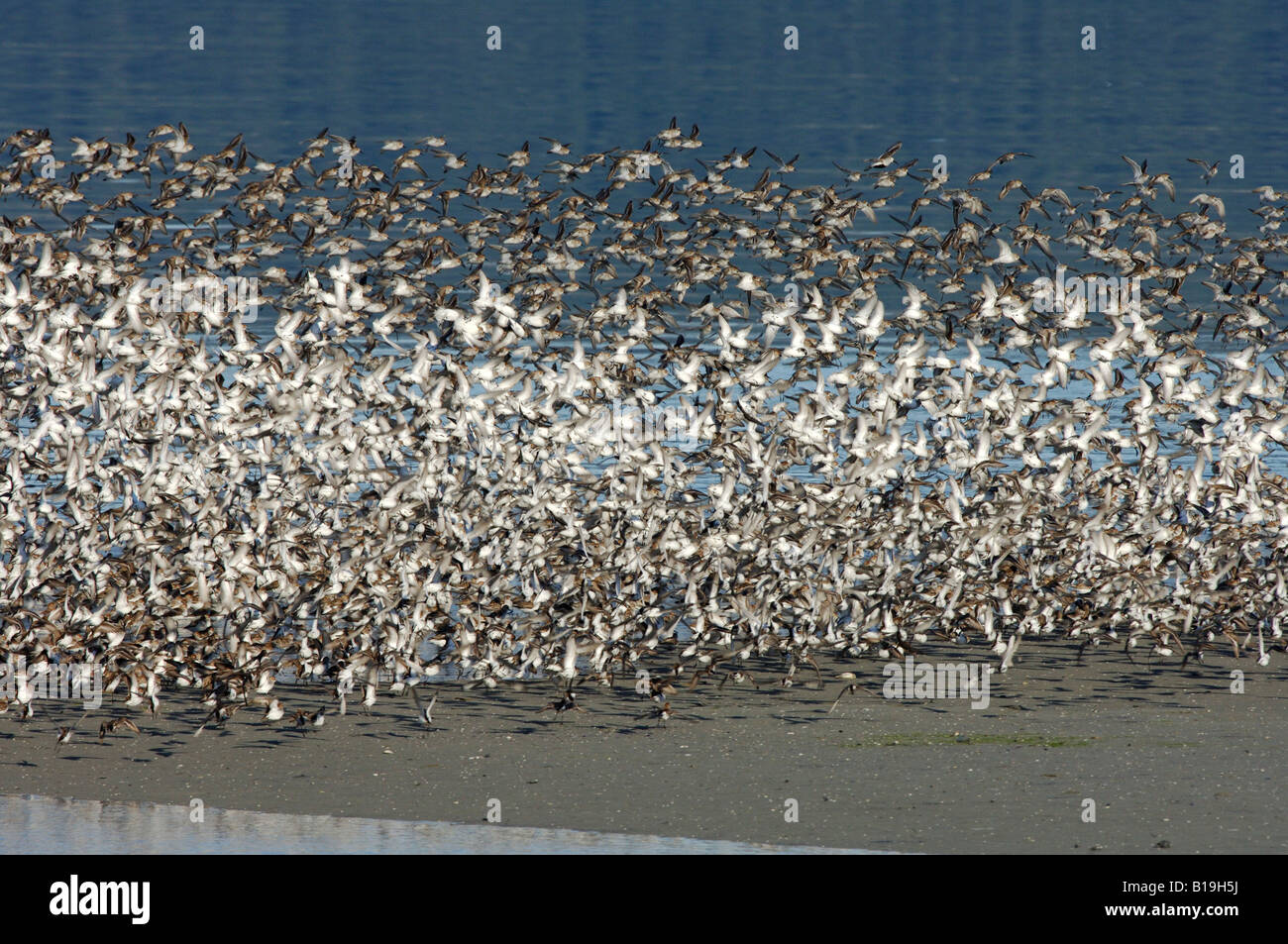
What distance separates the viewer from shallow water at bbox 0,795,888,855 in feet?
18.2

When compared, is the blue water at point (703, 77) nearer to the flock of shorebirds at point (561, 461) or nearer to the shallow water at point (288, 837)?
the flock of shorebirds at point (561, 461)

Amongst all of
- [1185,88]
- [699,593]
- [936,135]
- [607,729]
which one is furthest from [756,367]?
[1185,88]

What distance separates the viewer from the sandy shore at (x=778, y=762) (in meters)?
5.86

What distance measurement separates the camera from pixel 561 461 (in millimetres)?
7293

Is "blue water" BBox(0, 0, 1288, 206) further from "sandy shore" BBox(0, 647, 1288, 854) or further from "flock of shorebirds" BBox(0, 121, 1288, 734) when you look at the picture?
"sandy shore" BBox(0, 647, 1288, 854)

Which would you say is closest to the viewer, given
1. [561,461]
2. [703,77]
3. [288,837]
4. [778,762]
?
[288,837]

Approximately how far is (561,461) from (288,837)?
2.13 meters

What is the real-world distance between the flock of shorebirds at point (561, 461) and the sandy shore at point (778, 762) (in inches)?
8.3

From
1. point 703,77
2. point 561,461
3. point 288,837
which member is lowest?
point 288,837

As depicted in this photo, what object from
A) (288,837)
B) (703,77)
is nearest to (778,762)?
(288,837)

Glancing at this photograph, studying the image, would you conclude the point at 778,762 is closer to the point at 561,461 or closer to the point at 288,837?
the point at 561,461

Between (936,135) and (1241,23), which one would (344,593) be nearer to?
(936,135)

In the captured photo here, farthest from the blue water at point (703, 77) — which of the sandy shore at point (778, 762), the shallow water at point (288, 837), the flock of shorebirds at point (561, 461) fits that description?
the shallow water at point (288, 837)

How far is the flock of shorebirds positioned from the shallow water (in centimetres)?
110
